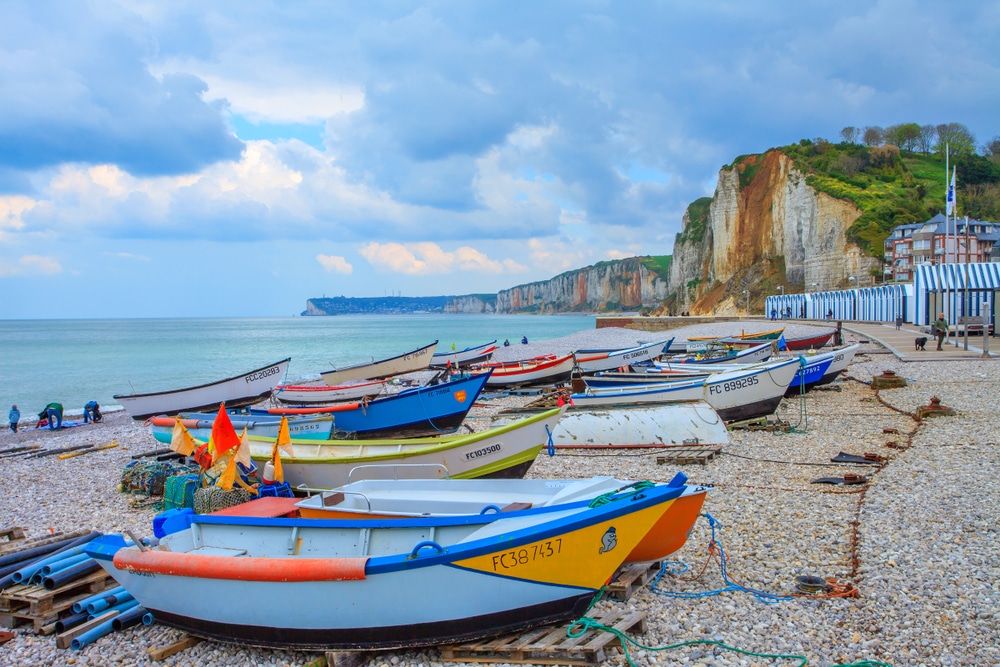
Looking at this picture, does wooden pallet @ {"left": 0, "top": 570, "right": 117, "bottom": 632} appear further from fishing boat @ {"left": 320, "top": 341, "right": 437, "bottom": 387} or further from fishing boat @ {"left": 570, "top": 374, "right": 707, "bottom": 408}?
fishing boat @ {"left": 320, "top": 341, "right": 437, "bottom": 387}

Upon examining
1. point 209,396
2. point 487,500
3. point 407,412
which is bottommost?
point 209,396

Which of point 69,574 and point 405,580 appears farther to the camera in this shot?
point 69,574

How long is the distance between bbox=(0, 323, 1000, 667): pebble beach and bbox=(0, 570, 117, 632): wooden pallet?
0.15 meters

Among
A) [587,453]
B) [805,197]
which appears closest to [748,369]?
[587,453]

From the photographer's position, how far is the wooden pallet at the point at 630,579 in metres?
6.25

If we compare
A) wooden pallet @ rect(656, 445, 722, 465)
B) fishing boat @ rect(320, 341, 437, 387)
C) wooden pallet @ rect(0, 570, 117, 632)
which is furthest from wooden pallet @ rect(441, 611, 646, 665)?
fishing boat @ rect(320, 341, 437, 387)

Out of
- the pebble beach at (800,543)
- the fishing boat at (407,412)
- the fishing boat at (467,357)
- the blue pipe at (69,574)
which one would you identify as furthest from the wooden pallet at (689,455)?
the fishing boat at (467,357)

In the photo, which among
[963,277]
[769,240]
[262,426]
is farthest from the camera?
[769,240]

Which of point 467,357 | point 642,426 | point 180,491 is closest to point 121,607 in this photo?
point 180,491

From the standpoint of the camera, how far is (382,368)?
112ft

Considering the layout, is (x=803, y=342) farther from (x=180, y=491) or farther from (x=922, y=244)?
(x=922, y=244)

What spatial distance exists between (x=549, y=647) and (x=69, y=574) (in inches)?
201

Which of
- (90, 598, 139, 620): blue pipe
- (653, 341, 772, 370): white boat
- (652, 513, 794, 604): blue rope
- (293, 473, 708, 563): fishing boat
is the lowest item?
(90, 598, 139, 620): blue pipe

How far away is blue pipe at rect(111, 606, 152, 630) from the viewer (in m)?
6.34
